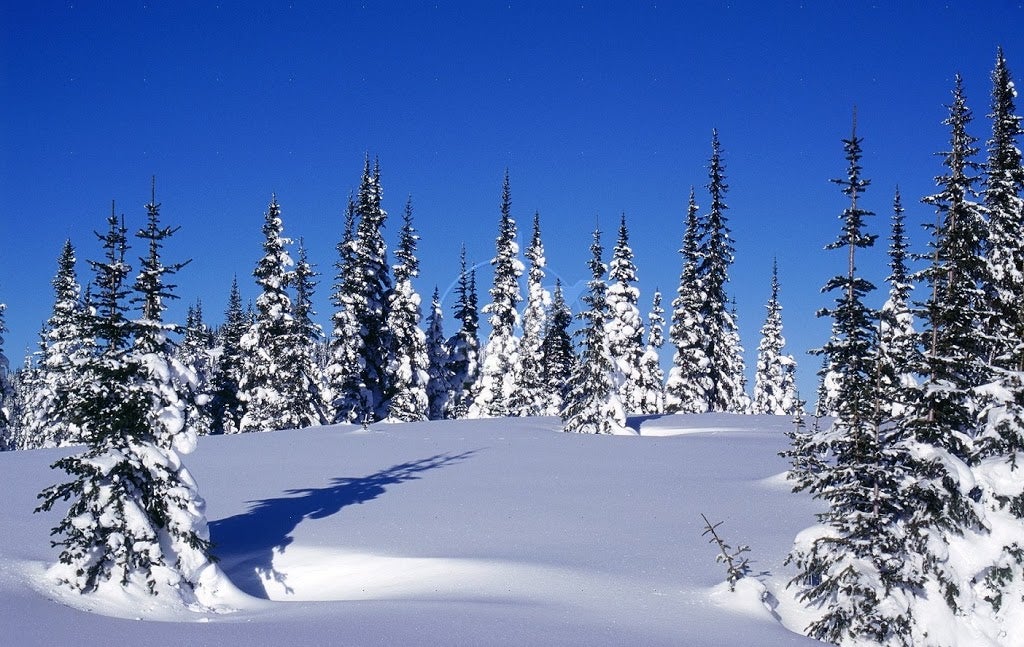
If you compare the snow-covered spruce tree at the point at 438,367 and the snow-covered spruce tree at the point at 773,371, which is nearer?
the snow-covered spruce tree at the point at 438,367

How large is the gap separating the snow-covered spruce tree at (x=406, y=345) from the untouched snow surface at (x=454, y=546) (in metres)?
14.8

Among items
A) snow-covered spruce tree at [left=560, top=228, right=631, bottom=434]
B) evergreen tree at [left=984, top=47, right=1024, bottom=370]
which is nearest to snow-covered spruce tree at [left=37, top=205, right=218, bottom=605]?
evergreen tree at [left=984, top=47, right=1024, bottom=370]

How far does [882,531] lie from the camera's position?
1151 cm

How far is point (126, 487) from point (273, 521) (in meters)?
5.91

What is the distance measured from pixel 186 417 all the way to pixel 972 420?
1459cm

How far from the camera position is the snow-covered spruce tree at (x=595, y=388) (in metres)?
34.0

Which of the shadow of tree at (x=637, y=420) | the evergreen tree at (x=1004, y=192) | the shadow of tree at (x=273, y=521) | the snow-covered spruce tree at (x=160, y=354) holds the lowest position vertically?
→ the shadow of tree at (x=273, y=521)

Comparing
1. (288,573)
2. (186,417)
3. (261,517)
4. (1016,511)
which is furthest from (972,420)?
(261,517)

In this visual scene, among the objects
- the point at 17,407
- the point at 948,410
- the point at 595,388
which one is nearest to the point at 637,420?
the point at 595,388

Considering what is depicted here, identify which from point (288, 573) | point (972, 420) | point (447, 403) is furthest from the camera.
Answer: point (447, 403)

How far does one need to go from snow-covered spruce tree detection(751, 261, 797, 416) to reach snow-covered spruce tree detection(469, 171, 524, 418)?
2817 centimetres

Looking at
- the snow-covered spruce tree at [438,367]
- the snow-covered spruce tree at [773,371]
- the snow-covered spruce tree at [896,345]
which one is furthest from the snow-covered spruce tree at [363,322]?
the snow-covered spruce tree at [773,371]

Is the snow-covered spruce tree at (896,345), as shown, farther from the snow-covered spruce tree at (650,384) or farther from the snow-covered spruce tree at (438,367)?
the snow-covered spruce tree at (438,367)

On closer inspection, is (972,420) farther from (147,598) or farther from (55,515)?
(55,515)
